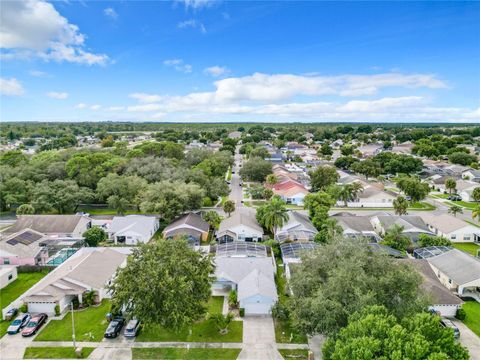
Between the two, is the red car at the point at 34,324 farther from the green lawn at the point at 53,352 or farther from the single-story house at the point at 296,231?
the single-story house at the point at 296,231

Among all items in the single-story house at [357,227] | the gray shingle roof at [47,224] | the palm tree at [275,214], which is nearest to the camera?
the palm tree at [275,214]

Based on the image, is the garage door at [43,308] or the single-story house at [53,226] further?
the single-story house at [53,226]

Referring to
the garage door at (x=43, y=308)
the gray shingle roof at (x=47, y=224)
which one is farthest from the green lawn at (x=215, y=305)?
the gray shingle roof at (x=47, y=224)

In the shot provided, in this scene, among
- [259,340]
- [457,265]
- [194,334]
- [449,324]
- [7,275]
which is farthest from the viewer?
[7,275]

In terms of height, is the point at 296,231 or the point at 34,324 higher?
the point at 296,231

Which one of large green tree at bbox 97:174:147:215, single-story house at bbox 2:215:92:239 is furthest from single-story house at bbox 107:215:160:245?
large green tree at bbox 97:174:147:215

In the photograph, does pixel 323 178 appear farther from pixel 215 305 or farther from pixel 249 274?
pixel 215 305

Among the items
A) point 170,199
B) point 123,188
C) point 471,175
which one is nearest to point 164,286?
point 170,199
